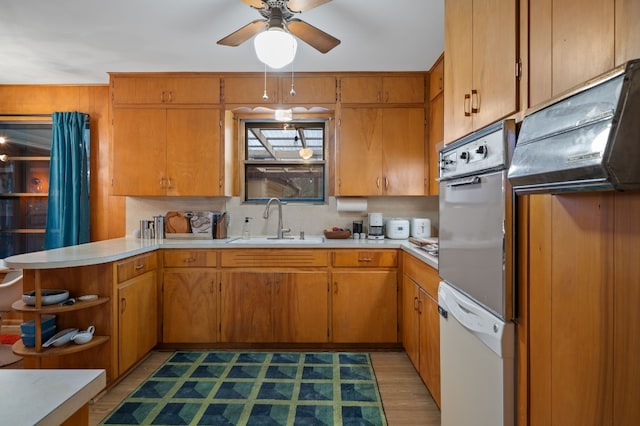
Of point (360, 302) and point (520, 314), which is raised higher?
point (520, 314)

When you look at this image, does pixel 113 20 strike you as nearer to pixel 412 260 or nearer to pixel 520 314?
pixel 412 260

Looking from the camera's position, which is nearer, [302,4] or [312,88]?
[302,4]

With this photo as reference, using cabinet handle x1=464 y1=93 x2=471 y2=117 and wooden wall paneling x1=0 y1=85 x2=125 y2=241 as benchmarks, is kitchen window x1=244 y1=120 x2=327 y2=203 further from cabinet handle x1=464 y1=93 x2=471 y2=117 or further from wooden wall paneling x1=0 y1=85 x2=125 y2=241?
cabinet handle x1=464 y1=93 x2=471 y2=117

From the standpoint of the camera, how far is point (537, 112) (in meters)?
0.88

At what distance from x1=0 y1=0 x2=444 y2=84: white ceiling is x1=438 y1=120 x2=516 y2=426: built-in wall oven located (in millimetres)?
1258

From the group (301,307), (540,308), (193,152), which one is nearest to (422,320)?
(301,307)

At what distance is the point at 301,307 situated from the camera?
9.81ft

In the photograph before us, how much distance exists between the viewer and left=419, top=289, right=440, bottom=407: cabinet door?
6.64 ft

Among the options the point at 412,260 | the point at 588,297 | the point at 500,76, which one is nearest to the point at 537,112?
the point at 500,76

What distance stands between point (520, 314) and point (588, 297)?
0.29 m

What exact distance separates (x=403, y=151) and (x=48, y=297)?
295cm

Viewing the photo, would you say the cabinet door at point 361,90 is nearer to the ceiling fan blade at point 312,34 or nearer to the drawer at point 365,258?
the ceiling fan blade at point 312,34

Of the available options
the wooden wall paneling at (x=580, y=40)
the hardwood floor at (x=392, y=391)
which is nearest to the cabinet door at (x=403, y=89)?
the hardwood floor at (x=392, y=391)

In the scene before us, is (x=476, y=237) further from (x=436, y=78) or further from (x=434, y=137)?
(x=436, y=78)
